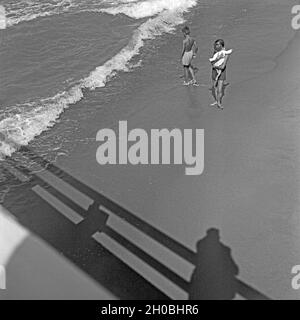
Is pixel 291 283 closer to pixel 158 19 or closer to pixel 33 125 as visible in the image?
pixel 33 125

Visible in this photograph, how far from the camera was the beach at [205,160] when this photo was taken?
6121 mm

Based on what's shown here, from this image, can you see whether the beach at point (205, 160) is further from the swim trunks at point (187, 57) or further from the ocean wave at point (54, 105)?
the swim trunks at point (187, 57)

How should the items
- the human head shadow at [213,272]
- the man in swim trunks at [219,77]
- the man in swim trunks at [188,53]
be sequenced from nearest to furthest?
the human head shadow at [213,272] < the man in swim trunks at [219,77] < the man in swim trunks at [188,53]

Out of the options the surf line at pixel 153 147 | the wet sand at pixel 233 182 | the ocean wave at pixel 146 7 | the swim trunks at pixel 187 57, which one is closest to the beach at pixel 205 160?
the wet sand at pixel 233 182

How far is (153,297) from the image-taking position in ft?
18.3

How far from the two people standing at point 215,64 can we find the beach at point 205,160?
0.24 metres

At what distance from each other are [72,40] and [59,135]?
5.06m

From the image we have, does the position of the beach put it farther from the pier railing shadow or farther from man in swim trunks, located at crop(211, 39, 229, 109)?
man in swim trunks, located at crop(211, 39, 229, 109)

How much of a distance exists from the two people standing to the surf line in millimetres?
1069

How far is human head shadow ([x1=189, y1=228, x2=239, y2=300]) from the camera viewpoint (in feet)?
18.4

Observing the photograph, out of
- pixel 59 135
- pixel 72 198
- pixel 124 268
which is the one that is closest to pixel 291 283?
pixel 124 268

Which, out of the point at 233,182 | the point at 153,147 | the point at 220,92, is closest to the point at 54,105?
the point at 153,147

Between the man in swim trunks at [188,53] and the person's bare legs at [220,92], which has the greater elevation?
the man in swim trunks at [188,53]

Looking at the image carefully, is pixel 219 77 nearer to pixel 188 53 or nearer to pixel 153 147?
pixel 188 53
